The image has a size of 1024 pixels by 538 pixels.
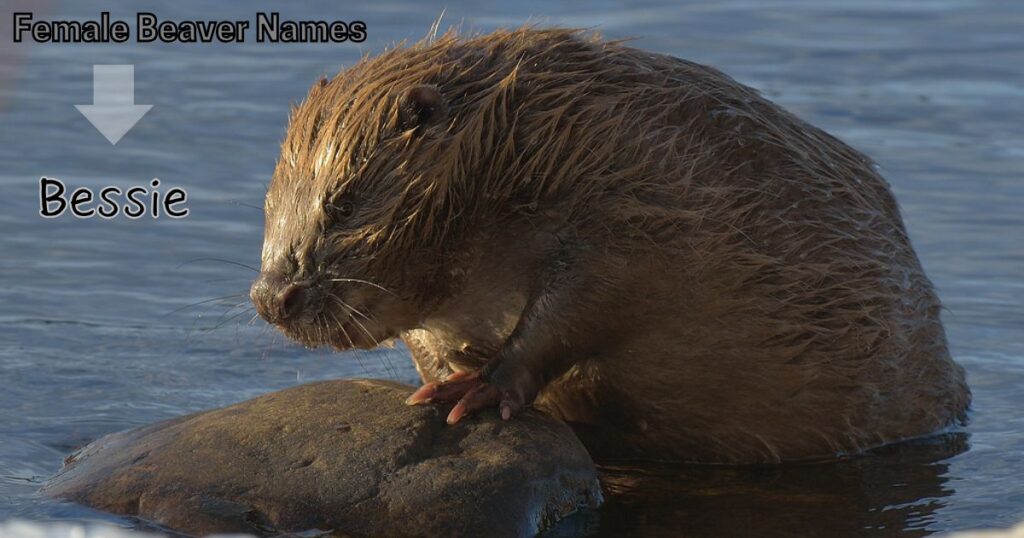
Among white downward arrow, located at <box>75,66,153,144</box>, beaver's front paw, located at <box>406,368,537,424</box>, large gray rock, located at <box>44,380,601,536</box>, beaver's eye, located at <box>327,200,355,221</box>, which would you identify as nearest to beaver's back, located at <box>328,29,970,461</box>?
beaver's eye, located at <box>327,200,355,221</box>

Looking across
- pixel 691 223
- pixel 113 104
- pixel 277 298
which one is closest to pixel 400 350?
pixel 691 223

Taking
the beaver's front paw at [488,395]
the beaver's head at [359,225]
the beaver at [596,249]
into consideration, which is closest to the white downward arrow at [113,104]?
the beaver at [596,249]

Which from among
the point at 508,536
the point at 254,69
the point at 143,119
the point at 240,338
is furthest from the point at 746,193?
the point at 254,69

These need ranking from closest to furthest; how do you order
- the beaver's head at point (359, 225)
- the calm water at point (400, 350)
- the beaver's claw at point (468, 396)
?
1. the beaver's head at point (359, 225)
2. the beaver's claw at point (468, 396)
3. the calm water at point (400, 350)

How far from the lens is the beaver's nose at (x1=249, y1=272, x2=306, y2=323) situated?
25.5 ft

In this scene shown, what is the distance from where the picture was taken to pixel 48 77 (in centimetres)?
1554

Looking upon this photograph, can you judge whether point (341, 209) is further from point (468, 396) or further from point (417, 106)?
point (468, 396)

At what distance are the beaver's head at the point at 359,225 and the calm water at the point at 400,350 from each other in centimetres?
111

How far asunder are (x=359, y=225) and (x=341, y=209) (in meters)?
0.09

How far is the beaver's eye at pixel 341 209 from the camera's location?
795cm

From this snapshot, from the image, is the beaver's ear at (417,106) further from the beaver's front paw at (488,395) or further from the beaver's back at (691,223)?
the beaver's front paw at (488,395)

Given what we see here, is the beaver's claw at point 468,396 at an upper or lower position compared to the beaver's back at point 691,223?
lower

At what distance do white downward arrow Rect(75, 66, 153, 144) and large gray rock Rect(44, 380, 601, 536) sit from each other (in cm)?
610

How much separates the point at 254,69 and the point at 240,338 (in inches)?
205
